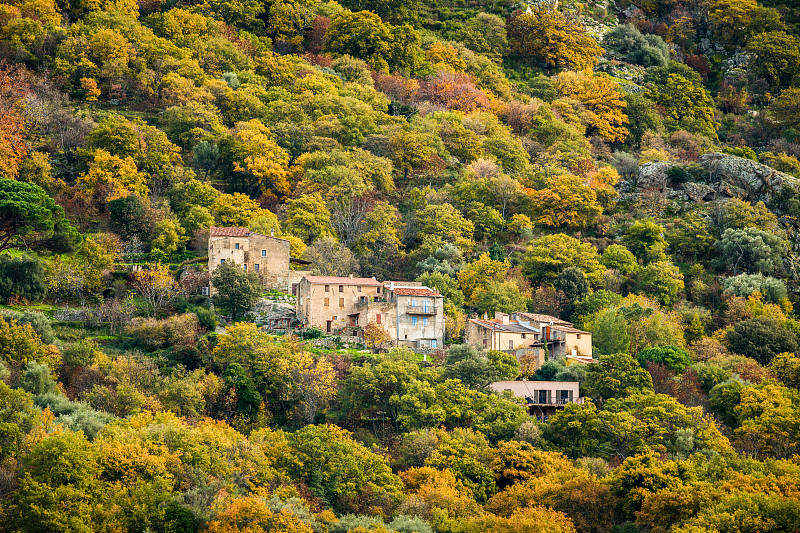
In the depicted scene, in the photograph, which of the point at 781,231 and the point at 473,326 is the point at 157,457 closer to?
the point at 473,326

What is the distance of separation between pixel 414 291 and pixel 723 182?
4332 centimetres

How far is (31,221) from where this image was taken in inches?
2968

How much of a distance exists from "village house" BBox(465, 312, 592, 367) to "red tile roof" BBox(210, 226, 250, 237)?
1801cm

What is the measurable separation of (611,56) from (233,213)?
7890cm

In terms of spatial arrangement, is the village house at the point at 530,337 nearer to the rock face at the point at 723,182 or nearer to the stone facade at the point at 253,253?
the stone facade at the point at 253,253

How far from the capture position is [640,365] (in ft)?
244

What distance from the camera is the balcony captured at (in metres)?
74.4

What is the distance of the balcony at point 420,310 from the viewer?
7444 centimetres

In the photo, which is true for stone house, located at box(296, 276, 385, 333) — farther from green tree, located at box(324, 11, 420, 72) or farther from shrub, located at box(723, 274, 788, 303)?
green tree, located at box(324, 11, 420, 72)

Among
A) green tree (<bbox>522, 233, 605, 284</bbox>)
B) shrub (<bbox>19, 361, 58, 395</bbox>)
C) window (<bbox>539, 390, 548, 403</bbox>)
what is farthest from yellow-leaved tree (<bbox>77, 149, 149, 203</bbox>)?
window (<bbox>539, 390, 548, 403</bbox>)

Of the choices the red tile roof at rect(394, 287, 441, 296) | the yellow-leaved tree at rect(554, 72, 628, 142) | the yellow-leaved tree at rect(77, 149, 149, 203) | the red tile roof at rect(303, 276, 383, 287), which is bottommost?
the red tile roof at rect(394, 287, 441, 296)

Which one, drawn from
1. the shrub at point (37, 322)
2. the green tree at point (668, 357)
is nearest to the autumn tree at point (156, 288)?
the shrub at point (37, 322)

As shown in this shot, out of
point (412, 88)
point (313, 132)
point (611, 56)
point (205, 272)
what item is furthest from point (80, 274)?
point (611, 56)

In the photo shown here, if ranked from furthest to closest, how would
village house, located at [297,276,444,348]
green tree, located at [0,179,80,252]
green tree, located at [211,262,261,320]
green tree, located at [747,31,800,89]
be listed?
1. green tree, located at [747,31,800,89]
2. green tree, located at [0,179,80,252]
3. village house, located at [297,276,444,348]
4. green tree, located at [211,262,261,320]
